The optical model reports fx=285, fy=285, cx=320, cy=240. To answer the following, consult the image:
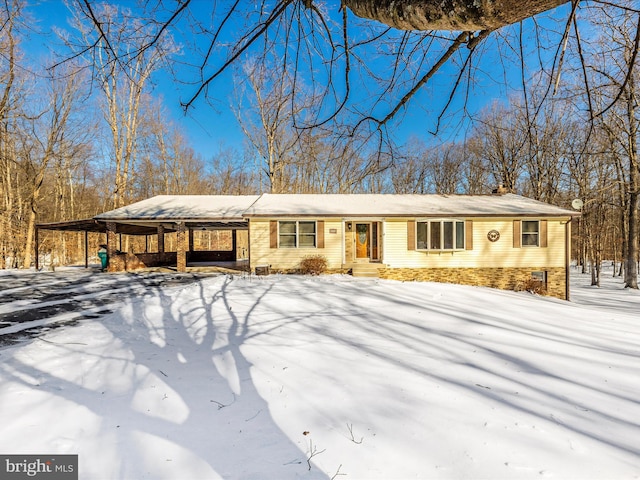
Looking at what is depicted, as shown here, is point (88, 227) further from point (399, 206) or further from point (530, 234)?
point (530, 234)

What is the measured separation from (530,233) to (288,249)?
11006 mm

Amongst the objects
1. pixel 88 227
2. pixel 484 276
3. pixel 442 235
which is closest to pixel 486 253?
pixel 484 276

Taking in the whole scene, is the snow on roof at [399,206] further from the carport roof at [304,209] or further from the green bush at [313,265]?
the green bush at [313,265]

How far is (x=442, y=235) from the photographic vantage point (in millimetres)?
12680

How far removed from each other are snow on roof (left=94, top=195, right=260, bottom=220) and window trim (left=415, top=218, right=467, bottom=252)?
26.7ft

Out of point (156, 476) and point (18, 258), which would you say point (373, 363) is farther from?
point (18, 258)

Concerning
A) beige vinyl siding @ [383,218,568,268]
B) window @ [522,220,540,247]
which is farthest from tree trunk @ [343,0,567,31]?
window @ [522,220,540,247]

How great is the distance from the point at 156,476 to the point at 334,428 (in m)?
1.38

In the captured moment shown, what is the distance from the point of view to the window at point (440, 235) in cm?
1268

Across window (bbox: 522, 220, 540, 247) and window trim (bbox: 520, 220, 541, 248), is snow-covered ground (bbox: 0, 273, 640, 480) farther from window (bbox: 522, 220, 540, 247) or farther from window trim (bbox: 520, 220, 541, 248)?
window (bbox: 522, 220, 540, 247)

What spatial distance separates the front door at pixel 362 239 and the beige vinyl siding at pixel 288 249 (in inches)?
83.2

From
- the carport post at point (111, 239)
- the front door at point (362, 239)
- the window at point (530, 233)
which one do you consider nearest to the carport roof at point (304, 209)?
the carport post at point (111, 239)

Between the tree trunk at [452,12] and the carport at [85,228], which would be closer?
the tree trunk at [452,12]

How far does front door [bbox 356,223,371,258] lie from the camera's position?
578 inches
